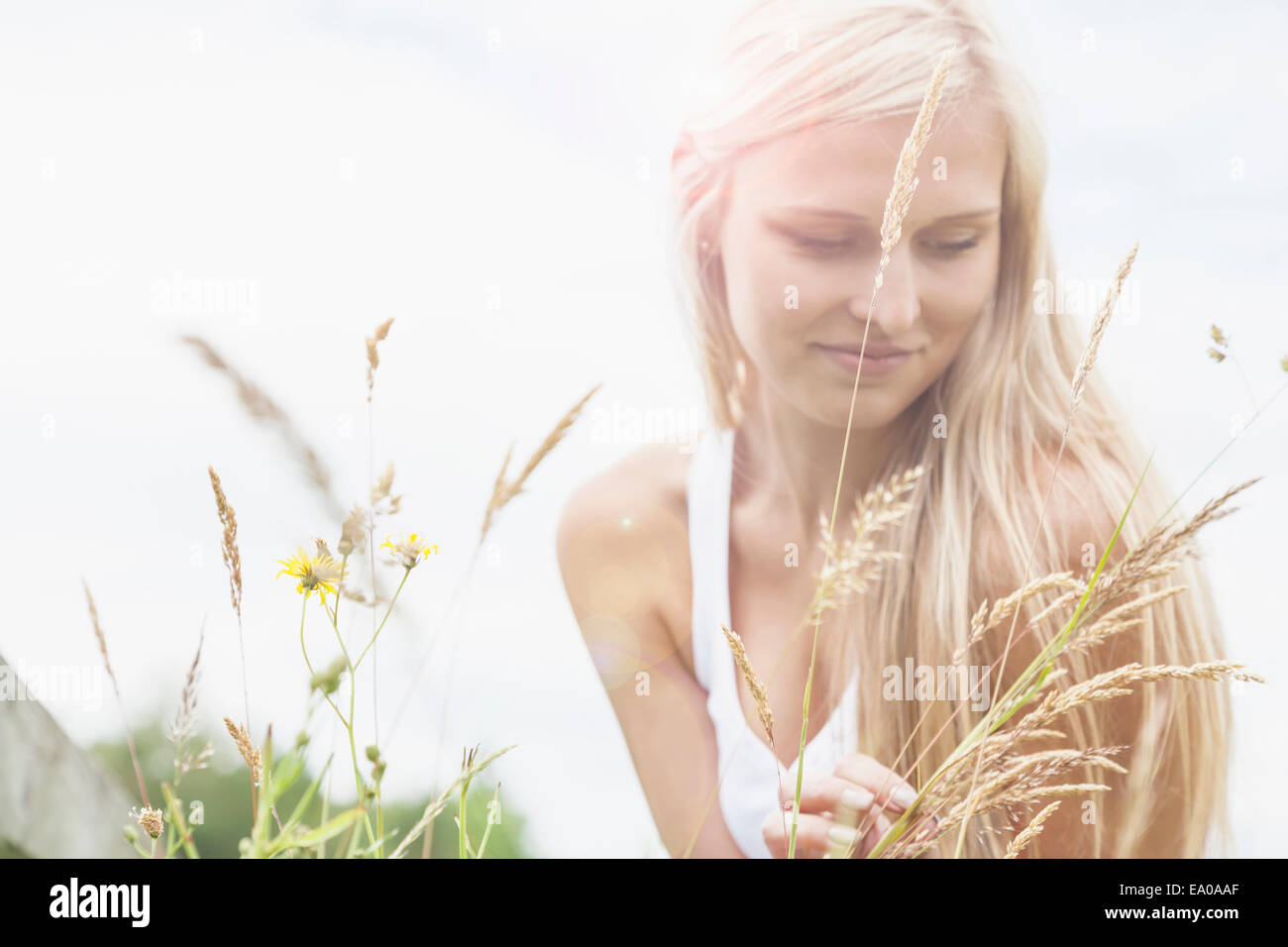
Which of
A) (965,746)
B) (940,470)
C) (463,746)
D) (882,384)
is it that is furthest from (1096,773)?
(463,746)

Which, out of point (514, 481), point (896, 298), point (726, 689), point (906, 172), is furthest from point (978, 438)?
point (514, 481)

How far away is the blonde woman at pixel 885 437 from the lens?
1156mm

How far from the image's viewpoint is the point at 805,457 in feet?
4.36

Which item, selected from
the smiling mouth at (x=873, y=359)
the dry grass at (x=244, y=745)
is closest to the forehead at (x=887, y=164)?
the smiling mouth at (x=873, y=359)

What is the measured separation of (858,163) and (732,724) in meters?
0.82

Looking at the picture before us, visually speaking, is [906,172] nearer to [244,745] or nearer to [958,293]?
[244,745]

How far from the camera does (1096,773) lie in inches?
43.4

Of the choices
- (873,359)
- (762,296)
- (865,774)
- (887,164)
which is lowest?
(865,774)

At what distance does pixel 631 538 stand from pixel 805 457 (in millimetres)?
298

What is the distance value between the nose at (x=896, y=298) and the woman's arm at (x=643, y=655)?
1.43ft

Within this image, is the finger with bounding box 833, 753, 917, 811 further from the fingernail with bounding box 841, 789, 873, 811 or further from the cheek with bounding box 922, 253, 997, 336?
the cheek with bounding box 922, 253, 997, 336

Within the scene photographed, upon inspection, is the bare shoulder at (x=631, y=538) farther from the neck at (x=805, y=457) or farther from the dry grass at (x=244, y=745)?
the dry grass at (x=244, y=745)

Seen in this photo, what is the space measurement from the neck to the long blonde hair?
47 mm
